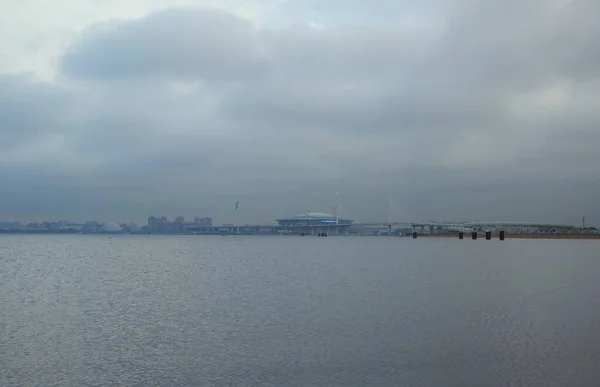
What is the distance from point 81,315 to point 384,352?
50.8 ft

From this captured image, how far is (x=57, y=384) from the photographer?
1641 cm

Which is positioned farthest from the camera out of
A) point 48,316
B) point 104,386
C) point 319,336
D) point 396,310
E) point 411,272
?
point 411,272

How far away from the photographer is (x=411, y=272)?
5494 cm

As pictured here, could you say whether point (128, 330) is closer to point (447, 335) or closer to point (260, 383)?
point (260, 383)

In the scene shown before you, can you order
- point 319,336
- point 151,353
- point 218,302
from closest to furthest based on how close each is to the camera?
point 151,353
point 319,336
point 218,302

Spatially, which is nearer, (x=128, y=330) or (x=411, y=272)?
(x=128, y=330)

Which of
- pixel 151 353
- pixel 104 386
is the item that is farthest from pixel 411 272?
pixel 104 386

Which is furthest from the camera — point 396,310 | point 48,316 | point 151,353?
point 396,310

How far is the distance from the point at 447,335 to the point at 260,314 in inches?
360

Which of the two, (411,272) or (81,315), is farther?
(411,272)

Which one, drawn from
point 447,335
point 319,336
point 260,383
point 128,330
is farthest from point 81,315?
point 447,335

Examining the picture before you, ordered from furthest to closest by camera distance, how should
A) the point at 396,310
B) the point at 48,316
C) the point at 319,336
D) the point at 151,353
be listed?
the point at 396,310, the point at 48,316, the point at 319,336, the point at 151,353

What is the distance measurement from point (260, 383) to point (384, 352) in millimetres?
5447

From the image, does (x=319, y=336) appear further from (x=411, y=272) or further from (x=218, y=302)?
(x=411, y=272)
